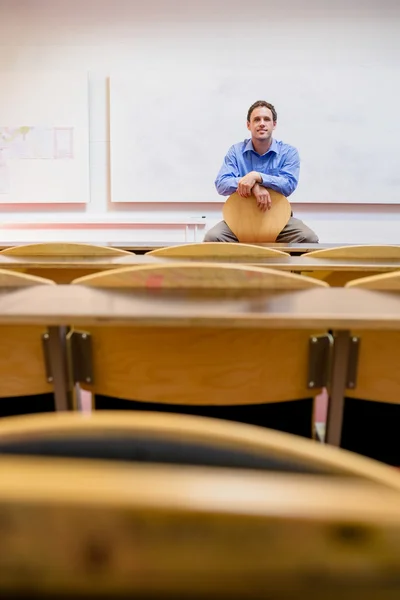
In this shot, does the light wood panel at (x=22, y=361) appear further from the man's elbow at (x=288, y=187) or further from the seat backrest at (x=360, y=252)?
the man's elbow at (x=288, y=187)

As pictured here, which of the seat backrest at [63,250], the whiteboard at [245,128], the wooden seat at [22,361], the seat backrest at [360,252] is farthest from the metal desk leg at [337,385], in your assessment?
the whiteboard at [245,128]

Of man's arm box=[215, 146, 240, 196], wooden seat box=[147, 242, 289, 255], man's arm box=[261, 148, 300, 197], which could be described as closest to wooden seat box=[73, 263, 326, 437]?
wooden seat box=[147, 242, 289, 255]

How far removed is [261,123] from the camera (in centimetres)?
327

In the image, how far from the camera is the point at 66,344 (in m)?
0.80

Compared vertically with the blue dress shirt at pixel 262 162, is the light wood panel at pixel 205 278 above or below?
below

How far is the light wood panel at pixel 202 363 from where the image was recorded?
757mm

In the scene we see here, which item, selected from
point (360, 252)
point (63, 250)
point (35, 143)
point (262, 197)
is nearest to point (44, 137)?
point (35, 143)

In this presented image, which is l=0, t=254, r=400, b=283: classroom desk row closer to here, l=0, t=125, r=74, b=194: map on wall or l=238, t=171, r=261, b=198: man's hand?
l=238, t=171, r=261, b=198: man's hand

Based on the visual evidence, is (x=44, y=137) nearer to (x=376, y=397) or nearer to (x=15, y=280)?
(x=15, y=280)

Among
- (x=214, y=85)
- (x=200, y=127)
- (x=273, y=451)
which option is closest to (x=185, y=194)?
(x=200, y=127)

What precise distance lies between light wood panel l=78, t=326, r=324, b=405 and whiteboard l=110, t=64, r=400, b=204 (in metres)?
4.02

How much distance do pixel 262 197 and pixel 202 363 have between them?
2.14 meters

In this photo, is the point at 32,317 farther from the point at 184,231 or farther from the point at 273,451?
the point at 184,231

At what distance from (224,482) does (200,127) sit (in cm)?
471
